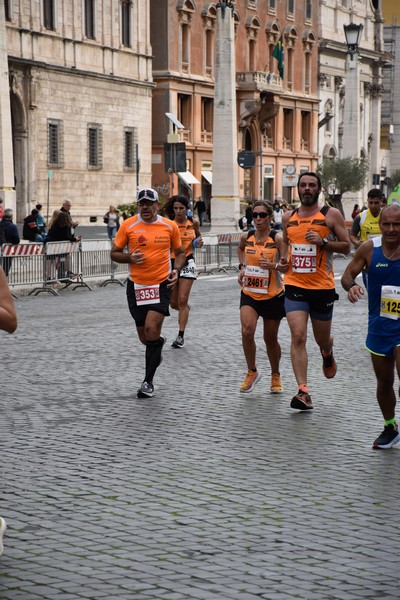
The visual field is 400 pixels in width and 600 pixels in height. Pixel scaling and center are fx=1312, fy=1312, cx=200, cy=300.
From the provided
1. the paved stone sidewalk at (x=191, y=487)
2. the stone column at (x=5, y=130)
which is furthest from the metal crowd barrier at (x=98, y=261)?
the paved stone sidewalk at (x=191, y=487)

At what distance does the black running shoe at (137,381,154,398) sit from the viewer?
36.2 feet

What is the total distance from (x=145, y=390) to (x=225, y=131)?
27.1 m

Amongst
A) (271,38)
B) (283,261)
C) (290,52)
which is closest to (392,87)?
(290,52)

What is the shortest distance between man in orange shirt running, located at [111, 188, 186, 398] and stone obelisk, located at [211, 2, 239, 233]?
1023 inches

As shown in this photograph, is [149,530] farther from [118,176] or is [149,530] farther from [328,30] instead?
[328,30]

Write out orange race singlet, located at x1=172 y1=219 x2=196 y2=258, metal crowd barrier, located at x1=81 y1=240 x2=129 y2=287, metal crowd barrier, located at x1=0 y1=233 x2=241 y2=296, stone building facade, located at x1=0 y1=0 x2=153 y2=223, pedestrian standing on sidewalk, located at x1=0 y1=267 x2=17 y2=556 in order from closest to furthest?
pedestrian standing on sidewalk, located at x1=0 y1=267 x2=17 y2=556 < orange race singlet, located at x1=172 y1=219 x2=196 y2=258 < metal crowd barrier, located at x1=0 y1=233 x2=241 y2=296 < metal crowd barrier, located at x1=81 y1=240 x2=129 y2=287 < stone building facade, located at x1=0 y1=0 x2=153 y2=223

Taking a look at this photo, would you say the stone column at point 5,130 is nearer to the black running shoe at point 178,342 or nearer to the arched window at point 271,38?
the black running shoe at point 178,342

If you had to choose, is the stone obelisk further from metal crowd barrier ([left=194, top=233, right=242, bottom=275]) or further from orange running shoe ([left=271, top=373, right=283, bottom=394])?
orange running shoe ([left=271, top=373, right=283, bottom=394])

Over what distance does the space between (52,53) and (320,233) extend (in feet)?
134

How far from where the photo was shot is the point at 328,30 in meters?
88.3

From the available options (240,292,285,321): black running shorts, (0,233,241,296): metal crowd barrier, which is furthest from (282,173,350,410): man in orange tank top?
(0,233,241,296): metal crowd barrier

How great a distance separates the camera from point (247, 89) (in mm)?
71625

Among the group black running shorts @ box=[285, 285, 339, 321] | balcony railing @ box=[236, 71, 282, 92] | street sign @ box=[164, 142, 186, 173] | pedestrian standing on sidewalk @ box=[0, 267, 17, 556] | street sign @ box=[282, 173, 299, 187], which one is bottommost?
black running shorts @ box=[285, 285, 339, 321]

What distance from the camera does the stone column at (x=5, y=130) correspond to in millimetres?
26703
